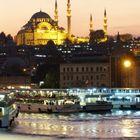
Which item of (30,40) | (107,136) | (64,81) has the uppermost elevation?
(30,40)

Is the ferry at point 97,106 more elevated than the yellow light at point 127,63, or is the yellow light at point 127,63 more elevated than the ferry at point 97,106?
the yellow light at point 127,63

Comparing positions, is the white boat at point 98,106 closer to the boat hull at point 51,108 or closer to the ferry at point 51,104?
the ferry at point 51,104

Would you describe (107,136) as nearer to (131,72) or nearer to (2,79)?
(131,72)

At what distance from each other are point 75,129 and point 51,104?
79.2 ft

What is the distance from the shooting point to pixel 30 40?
199125 millimetres

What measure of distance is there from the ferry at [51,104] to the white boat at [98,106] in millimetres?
953

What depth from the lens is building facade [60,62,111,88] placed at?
104 metres

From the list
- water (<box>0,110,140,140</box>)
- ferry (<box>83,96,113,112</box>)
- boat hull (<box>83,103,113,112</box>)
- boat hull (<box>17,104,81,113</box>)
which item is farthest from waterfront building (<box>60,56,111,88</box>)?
water (<box>0,110,140,140</box>)

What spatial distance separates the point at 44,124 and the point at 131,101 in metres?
28.0

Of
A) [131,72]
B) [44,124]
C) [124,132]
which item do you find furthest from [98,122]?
[131,72]

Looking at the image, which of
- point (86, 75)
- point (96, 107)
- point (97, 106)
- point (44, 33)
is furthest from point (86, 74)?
point (44, 33)

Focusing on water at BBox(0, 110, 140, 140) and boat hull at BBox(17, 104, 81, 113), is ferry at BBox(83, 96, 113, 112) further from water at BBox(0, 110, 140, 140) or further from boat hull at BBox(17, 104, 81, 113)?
water at BBox(0, 110, 140, 140)

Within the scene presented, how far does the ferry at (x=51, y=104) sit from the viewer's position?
68875 millimetres

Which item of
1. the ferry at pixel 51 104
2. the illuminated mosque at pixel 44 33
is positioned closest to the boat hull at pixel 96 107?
the ferry at pixel 51 104
